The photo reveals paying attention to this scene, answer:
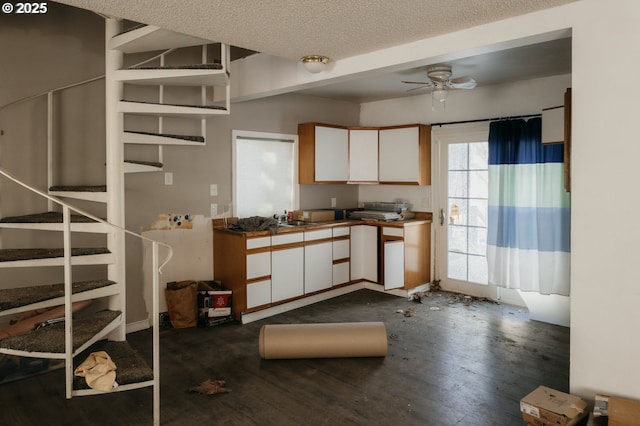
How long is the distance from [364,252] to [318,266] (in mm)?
815

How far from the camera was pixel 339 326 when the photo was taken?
12.6 feet

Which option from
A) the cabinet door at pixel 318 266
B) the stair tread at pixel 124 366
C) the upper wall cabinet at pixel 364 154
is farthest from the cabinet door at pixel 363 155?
the stair tread at pixel 124 366

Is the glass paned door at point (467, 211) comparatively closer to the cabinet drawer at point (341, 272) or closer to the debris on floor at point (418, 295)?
the debris on floor at point (418, 295)

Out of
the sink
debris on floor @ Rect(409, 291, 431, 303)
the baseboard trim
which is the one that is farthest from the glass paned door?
the baseboard trim

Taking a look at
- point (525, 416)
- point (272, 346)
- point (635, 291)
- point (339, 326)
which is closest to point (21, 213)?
point (272, 346)

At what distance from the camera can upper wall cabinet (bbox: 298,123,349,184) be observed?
5.76 m

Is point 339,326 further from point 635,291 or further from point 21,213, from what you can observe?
point 21,213

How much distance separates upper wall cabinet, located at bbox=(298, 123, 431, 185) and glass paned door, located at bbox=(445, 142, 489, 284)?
0.37 m

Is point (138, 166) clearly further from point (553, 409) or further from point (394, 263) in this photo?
point (553, 409)

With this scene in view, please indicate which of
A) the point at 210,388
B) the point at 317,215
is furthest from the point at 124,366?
the point at 317,215

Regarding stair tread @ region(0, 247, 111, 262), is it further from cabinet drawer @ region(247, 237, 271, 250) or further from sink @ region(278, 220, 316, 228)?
sink @ region(278, 220, 316, 228)

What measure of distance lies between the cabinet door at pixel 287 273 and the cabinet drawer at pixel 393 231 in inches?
47.0

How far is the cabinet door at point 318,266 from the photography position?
532cm

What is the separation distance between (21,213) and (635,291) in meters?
4.26
